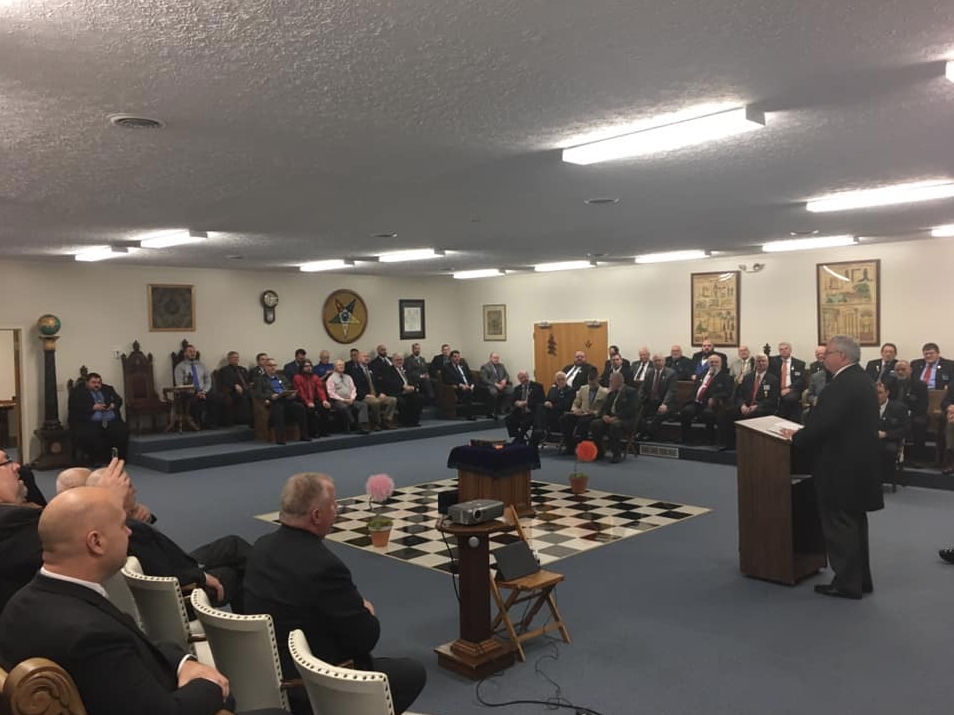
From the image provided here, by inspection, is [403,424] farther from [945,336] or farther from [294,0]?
[294,0]

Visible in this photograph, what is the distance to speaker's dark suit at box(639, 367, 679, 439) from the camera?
10.7 metres

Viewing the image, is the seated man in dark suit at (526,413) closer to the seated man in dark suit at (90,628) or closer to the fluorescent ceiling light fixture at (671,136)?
the fluorescent ceiling light fixture at (671,136)

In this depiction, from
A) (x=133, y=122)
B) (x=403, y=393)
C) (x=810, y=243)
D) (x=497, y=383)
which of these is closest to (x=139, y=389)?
(x=403, y=393)

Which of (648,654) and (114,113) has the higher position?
(114,113)

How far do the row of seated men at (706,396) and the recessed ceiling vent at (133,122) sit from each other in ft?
23.5

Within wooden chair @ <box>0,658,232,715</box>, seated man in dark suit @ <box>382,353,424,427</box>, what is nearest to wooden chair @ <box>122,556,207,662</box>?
wooden chair @ <box>0,658,232,715</box>

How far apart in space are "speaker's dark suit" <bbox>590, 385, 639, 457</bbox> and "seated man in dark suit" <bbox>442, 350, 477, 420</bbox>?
4263 mm

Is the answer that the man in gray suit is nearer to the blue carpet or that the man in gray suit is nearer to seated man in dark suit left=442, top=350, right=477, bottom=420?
seated man in dark suit left=442, top=350, right=477, bottom=420

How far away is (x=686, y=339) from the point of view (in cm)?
1277

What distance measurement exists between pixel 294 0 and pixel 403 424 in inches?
433

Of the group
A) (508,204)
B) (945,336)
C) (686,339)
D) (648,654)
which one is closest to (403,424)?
(686,339)

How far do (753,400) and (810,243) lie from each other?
223cm

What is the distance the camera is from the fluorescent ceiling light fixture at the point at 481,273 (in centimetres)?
1396

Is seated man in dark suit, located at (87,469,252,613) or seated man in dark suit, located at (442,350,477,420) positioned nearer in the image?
seated man in dark suit, located at (87,469,252,613)
